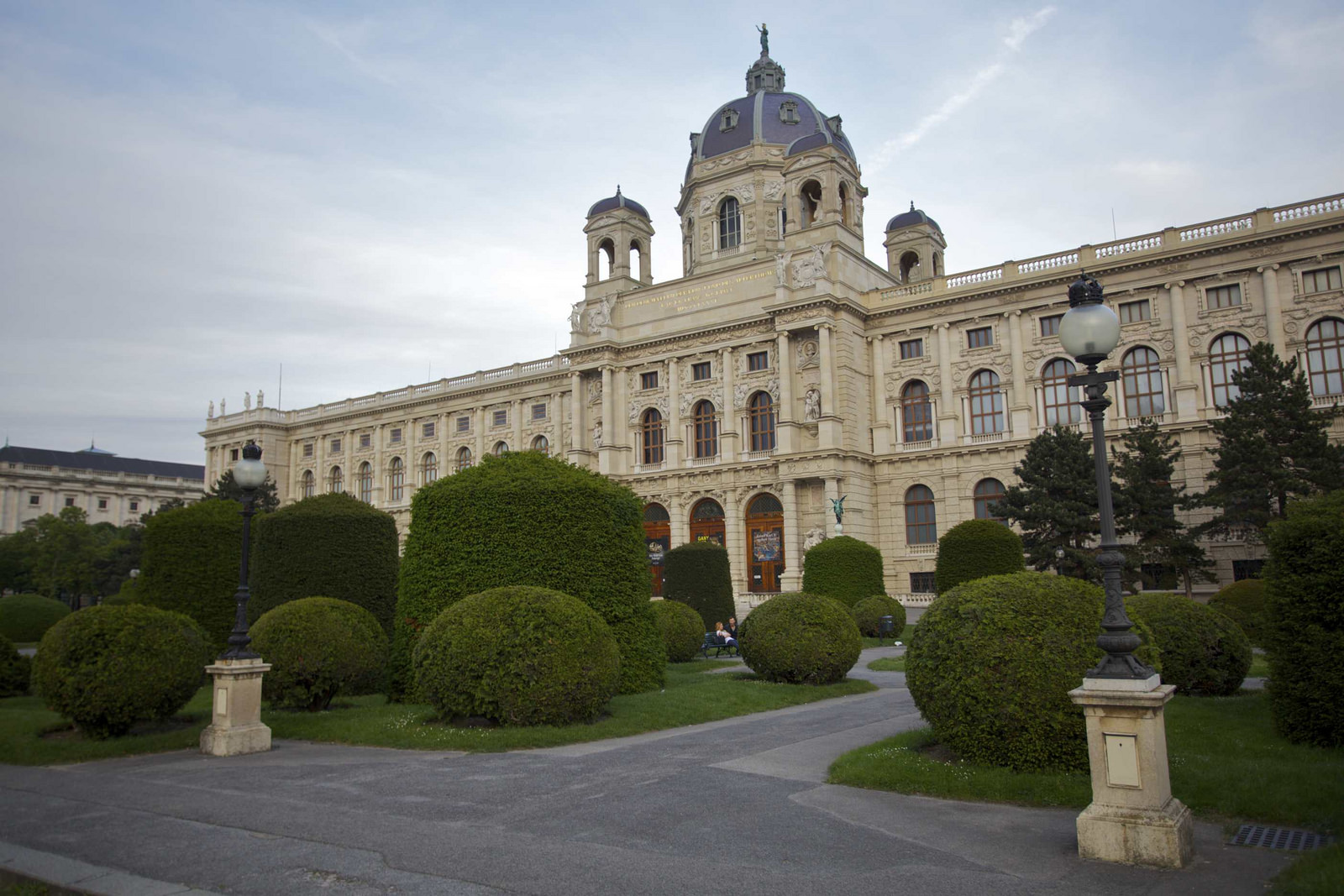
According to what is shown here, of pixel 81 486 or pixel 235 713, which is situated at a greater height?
pixel 81 486

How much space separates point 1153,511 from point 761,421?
68.7 ft

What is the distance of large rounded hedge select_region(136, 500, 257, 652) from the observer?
69.9ft

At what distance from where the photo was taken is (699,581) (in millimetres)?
31234

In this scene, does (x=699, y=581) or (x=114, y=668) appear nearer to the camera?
(x=114, y=668)

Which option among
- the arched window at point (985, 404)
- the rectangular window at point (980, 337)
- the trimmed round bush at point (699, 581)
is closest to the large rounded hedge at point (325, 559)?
the trimmed round bush at point (699, 581)

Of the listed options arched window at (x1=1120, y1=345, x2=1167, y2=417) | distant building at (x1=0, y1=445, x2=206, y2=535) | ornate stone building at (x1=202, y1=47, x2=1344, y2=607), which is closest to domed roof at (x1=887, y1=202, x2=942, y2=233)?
ornate stone building at (x1=202, y1=47, x2=1344, y2=607)

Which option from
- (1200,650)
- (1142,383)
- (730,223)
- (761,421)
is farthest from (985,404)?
(1200,650)

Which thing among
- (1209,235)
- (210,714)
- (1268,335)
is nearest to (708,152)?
(1209,235)

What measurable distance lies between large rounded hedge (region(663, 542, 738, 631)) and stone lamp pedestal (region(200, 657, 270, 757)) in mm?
18568

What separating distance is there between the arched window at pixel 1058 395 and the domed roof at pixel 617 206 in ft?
89.6

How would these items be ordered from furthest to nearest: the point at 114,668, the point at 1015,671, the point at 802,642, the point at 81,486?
1. the point at 81,486
2. the point at 802,642
3. the point at 114,668
4. the point at 1015,671

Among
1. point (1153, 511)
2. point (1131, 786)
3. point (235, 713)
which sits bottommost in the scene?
point (235, 713)

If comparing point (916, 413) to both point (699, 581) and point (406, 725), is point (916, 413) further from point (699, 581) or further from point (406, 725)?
point (406, 725)

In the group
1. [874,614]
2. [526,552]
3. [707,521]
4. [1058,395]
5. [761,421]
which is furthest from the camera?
[707,521]
